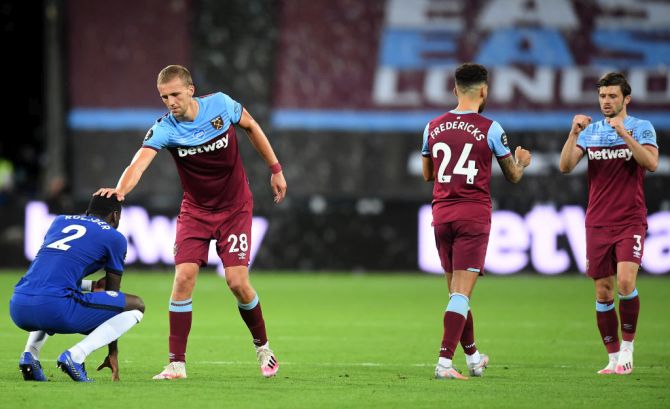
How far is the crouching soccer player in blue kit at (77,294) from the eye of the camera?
7.49m

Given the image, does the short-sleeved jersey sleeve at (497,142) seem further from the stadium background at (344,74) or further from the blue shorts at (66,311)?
the stadium background at (344,74)

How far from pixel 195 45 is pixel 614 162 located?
47.1 ft

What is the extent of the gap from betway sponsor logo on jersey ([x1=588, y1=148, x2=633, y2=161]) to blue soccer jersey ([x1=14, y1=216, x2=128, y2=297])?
3.26 meters

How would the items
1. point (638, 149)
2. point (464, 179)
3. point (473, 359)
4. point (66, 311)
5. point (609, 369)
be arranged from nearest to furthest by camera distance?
point (66, 311)
point (464, 179)
point (473, 359)
point (638, 149)
point (609, 369)

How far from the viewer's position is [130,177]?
7672mm

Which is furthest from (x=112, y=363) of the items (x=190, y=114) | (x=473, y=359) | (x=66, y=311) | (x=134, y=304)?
(x=473, y=359)

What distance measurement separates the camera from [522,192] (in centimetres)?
2162

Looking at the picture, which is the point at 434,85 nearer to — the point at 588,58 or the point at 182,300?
the point at 588,58

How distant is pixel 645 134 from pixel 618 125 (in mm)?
289

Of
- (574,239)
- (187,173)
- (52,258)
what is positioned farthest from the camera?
(574,239)

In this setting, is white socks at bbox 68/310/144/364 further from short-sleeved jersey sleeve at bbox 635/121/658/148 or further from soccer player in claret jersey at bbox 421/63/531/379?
short-sleeved jersey sleeve at bbox 635/121/658/148

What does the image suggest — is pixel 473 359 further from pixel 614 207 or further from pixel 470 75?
pixel 470 75

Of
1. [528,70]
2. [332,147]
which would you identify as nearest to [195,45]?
[332,147]

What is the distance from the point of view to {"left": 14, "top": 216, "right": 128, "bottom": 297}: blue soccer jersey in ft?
24.7
